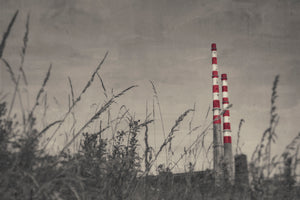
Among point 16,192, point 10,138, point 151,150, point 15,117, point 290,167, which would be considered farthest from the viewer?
point 151,150

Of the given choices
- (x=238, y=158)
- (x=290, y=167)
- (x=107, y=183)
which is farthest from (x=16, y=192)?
(x=290, y=167)

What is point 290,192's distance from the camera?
1.96m

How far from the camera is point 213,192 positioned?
2432 mm

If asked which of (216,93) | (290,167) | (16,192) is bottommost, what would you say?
(16,192)

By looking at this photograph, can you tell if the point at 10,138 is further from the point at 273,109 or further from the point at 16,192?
the point at 273,109

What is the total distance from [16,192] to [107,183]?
704mm

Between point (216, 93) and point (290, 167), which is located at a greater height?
point (216, 93)

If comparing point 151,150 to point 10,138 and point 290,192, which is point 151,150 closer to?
point 290,192

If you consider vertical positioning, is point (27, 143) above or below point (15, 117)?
below

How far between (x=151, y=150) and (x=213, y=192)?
0.57 metres

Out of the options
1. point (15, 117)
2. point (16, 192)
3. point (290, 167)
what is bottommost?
point (16, 192)

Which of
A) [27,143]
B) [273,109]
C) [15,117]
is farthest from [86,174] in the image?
[273,109]

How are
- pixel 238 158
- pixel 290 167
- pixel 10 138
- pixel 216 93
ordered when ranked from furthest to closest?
pixel 216 93 < pixel 238 158 < pixel 290 167 < pixel 10 138

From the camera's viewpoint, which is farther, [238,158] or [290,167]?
[238,158]
